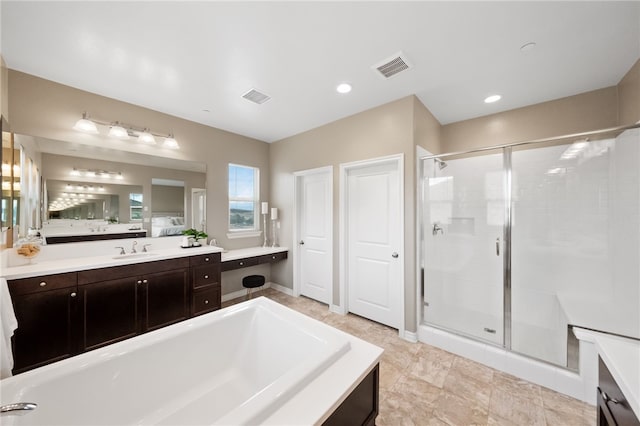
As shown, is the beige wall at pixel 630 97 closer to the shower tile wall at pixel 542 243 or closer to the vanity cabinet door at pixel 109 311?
the shower tile wall at pixel 542 243

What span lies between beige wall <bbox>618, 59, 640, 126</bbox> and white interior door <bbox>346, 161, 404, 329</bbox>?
6.65 feet

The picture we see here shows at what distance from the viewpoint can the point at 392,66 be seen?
6.69 feet

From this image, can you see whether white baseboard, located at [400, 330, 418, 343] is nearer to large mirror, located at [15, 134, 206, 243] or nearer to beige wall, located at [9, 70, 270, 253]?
beige wall, located at [9, 70, 270, 253]

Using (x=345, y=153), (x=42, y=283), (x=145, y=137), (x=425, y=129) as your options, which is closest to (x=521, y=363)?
(x=425, y=129)

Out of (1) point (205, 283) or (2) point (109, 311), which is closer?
(2) point (109, 311)

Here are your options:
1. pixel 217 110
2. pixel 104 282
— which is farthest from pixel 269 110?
pixel 104 282

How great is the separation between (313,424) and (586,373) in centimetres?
222

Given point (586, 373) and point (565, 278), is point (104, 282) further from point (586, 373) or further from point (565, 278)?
point (565, 278)

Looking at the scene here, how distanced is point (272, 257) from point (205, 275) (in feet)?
3.57

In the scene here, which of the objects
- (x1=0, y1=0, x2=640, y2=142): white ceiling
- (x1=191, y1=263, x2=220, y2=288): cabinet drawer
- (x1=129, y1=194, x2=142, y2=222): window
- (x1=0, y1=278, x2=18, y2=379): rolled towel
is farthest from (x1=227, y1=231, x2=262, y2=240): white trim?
(x1=0, y1=278, x2=18, y2=379): rolled towel

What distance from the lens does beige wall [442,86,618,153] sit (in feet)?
7.76

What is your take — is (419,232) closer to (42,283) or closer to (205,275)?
(205,275)

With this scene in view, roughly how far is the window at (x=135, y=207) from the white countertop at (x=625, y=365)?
3.91 m

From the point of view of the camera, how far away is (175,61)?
197cm
